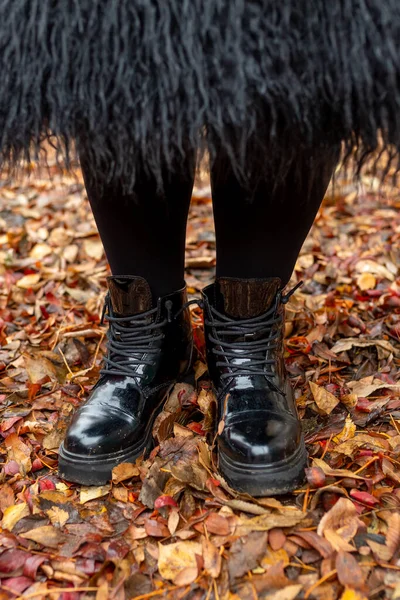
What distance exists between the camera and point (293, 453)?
2.59 ft

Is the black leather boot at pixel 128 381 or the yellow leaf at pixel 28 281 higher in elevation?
the black leather boot at pixel 128 381

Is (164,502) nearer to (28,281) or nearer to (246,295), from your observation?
(246,295)

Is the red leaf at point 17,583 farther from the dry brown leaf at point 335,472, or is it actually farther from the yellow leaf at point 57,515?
the dry brown leaf at point 335,472

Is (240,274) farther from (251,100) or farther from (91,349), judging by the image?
(91,349)

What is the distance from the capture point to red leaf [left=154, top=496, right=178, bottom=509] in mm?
784

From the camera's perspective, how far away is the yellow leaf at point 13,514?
79cm

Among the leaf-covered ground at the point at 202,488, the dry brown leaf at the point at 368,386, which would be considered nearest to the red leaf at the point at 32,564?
the leaf-covered ground at the point at 202,488

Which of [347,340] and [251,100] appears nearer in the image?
[251,100]

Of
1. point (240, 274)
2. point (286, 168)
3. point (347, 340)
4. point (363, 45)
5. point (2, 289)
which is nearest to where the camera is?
point (363, 45)

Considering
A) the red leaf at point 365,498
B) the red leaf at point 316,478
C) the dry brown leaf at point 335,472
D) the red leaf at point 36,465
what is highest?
the red leaf at point 316,478

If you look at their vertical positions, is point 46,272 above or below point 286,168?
below

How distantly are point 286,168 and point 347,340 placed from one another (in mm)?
591

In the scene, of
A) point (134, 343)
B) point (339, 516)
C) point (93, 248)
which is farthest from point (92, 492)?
point (93, 248)

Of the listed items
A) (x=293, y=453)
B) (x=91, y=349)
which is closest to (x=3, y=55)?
(x=293, y=453)
